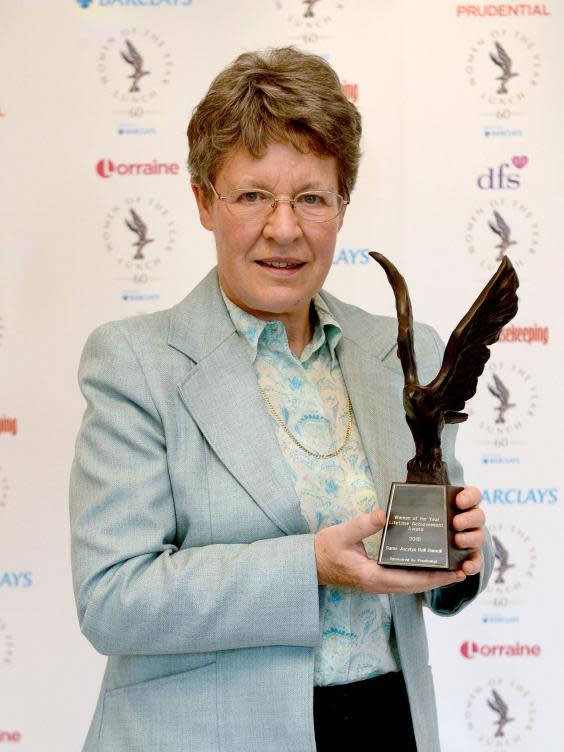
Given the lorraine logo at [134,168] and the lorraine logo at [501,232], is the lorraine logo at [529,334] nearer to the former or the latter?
the lorraine logo at [501,232]

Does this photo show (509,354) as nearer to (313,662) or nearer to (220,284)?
(220,284)

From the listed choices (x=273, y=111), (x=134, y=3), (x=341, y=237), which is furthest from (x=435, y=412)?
(x=134, y=3)

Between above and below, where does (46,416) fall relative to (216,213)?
below

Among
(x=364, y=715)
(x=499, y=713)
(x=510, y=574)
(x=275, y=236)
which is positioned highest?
(x=275, y=236)

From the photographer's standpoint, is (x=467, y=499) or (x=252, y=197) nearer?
(x=467, y=499)

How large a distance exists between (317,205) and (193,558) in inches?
19.0

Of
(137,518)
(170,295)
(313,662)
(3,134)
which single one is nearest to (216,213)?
(137,518)

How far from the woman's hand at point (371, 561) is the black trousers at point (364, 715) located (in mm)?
152

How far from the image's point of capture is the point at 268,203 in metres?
1.20

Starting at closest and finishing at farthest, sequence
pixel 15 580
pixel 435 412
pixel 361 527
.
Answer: pixel 361 527, pixel 435 412, pixel 15 580

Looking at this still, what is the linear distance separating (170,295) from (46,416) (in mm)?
405

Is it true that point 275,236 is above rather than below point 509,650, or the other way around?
above

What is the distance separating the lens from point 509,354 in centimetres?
224

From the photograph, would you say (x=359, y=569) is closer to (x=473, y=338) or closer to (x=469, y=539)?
(x=469, y=539)
